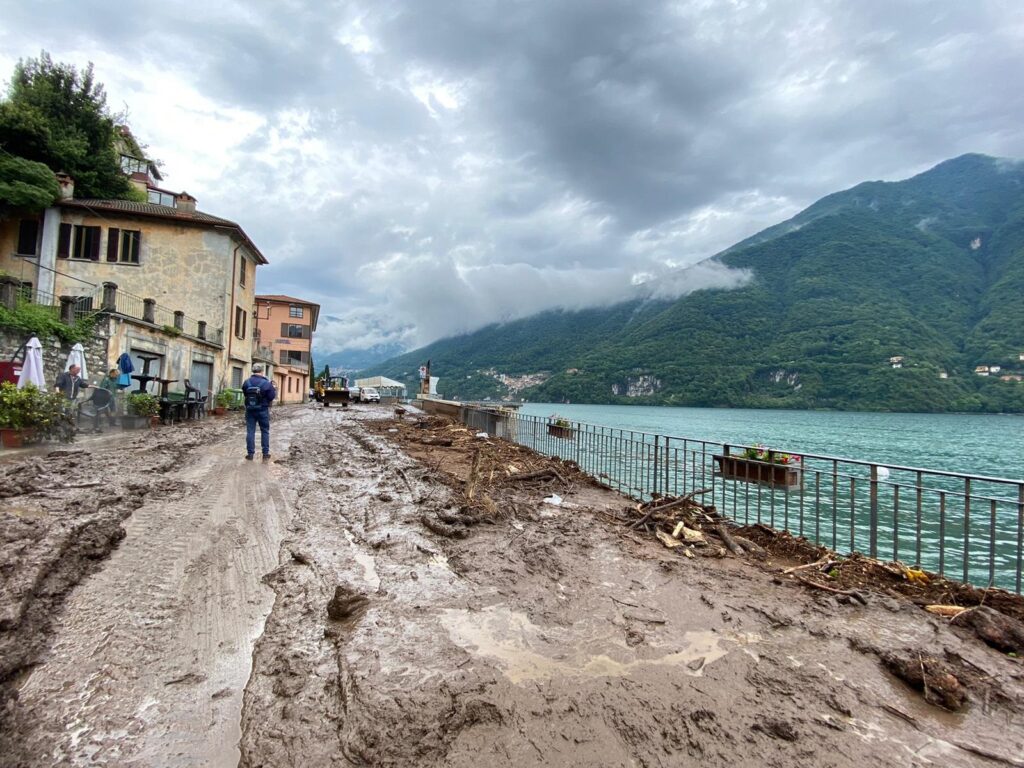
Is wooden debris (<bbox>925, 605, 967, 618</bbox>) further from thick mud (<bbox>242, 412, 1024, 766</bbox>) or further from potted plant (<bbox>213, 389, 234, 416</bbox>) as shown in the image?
potted plant (<bbox>213, 389, 234, 416</bbox>)

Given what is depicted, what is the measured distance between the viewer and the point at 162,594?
10.7 feet

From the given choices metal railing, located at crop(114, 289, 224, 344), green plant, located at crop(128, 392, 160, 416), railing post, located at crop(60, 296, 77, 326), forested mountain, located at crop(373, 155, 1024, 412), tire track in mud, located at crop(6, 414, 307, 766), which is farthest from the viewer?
forested mountain, located at crop(373, 155, 1024, 412)

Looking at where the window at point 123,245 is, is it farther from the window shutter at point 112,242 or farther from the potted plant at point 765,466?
the potted plant at point 765,466

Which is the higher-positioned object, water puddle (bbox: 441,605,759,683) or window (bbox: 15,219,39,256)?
window (bbox: 15,219,39,256)

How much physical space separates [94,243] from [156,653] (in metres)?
27.7

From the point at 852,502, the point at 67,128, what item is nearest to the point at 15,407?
the point at 852,502

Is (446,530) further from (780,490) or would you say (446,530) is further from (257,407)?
(780,490)

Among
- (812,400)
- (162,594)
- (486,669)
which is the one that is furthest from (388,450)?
(812,400)

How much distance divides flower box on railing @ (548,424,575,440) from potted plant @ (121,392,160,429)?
1181cm

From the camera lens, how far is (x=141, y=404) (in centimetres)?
1406

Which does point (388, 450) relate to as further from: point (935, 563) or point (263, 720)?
point (935, 563)

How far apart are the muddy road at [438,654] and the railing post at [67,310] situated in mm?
14040

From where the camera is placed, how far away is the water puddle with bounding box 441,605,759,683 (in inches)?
103

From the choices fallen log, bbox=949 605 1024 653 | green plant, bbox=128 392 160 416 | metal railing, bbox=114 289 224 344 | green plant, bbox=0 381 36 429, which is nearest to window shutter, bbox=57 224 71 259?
metal railing, bbox=114 289 224 344
